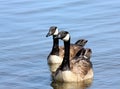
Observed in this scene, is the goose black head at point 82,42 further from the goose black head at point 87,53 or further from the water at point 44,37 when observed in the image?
the goose black head at point 87,53

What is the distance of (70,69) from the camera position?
1514 centimetres

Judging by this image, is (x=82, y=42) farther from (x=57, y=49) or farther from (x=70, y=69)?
(x=70, y=69)

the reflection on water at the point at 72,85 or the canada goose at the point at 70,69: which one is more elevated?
the canada goose at the point at 70,69

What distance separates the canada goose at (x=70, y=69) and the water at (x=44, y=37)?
0.27 meters

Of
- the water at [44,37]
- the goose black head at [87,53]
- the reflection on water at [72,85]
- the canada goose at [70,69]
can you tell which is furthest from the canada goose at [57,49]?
the reflection on water at [72,85]

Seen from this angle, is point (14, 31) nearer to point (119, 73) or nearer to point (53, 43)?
point (53, 43)

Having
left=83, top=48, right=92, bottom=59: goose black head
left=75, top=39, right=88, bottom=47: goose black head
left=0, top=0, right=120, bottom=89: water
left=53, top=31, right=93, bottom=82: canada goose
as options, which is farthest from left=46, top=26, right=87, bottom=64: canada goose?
left=53, top=31, right=93, bottom=82: canada goose

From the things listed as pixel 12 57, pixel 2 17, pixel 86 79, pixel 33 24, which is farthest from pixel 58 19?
pixel 86 79

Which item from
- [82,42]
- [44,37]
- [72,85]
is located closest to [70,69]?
[72,85]

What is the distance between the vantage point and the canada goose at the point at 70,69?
48.9 feet

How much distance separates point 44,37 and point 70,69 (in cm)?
376

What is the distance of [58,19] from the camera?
20.5m

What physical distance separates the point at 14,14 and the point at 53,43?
4922 mm

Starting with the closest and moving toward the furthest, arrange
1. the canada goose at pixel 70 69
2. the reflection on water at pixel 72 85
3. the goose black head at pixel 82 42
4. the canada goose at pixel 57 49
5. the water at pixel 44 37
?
1. the reflection on water at pixel 72 85
2. the water at pixel 44 37
3. the canada goose at pixel 70 69
4. the canada goose at pixel 57 49
5. the goose black head at pixel 82 42
